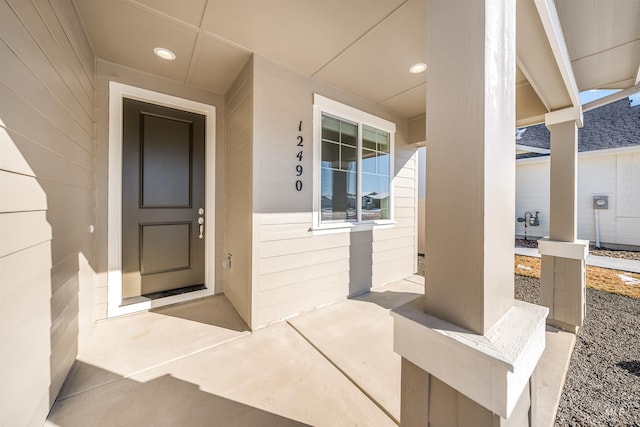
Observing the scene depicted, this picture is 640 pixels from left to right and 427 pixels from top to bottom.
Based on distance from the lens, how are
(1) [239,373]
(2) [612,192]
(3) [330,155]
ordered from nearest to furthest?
(1) [239,373]
(3) [330,155]
(2) [612,192]

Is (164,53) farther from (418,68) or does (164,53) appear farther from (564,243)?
(564,243)

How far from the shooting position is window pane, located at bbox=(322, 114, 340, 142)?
2.85m

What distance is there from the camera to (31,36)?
120 cm

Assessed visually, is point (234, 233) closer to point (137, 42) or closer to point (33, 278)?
point (33, 278)

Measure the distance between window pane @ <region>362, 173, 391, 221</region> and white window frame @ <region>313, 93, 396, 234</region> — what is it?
70 mm

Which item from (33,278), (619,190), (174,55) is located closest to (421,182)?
(619,190)

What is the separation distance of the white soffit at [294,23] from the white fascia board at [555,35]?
2.79 feet

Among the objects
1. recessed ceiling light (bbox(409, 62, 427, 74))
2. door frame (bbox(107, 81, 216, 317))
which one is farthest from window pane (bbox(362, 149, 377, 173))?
door frame (bbox(107, 81, 216, 317))

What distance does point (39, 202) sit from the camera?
4.17 feet

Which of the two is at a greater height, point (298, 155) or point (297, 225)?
point (298, 155)

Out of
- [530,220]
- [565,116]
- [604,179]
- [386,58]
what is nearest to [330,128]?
[386,58]

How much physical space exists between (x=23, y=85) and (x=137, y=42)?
1319 mm

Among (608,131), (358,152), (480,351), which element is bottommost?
(480,351)

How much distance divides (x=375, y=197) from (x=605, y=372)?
8.44ft
